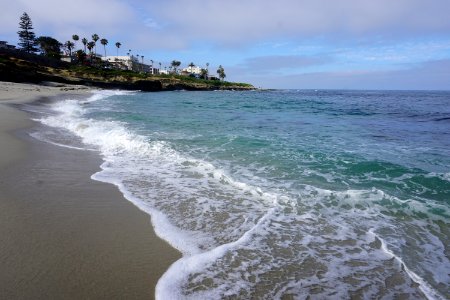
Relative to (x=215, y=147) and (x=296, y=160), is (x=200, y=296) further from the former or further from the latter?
(x=215, y=147)

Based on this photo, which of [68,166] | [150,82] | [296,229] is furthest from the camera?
[150,82]

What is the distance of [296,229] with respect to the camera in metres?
5.00

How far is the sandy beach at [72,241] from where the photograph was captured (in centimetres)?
328

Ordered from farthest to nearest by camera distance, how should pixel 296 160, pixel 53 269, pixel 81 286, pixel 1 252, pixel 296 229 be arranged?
pixel 296 160, pixel 296 229, pixel 1 252, pixel 53 269, pixel 81 286

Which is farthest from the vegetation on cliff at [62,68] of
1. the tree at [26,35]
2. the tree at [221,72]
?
the tree at [221,72]

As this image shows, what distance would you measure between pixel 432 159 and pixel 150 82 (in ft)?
283

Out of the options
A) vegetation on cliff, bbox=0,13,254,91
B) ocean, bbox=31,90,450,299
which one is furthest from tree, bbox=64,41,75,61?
ocean, bbox=31,90,450,299

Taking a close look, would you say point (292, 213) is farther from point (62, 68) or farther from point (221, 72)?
point (221, 72)

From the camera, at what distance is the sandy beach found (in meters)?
3.28

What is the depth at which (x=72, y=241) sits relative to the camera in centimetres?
422

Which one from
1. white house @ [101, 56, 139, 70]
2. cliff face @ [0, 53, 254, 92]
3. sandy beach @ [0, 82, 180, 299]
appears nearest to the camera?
sandy beach @ [0, 82, 180, 299]

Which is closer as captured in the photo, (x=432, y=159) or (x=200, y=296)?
(x=200, y=296)

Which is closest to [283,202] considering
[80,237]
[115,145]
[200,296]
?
[200,296]

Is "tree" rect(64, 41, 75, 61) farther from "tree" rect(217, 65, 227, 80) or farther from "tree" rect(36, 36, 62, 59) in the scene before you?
"tree" rect(217, 65, 227, 80)
